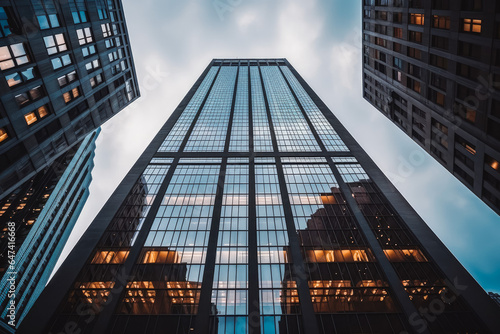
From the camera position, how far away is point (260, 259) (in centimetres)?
2825

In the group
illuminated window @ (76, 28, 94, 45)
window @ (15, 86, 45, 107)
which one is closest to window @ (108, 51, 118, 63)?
illuminated window @ (76, 28, 94, 45)

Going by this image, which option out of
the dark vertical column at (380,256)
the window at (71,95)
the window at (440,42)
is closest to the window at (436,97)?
the window at (440,42)

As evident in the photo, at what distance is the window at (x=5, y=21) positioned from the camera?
1865 centimetres

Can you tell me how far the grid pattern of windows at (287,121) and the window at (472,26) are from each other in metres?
30.2

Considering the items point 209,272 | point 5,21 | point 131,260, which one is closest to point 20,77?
point 5,21

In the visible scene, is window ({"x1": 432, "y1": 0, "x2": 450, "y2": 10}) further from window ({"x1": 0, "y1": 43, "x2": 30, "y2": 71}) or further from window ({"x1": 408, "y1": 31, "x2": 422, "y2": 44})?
window ({"x1": 0, "y1": 43, "x2": 30, "y2": 71})

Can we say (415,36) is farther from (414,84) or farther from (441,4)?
(414,84)

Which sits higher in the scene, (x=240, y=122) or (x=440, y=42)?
(x=440, y=42)

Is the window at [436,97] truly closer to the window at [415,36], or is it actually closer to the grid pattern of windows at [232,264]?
the window at [415,36]

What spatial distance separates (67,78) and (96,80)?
5.75 m

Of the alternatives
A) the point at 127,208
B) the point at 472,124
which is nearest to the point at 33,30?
the point at 127,208

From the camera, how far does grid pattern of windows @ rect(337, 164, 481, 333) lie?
2186cm

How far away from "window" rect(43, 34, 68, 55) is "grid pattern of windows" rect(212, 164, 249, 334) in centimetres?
2613

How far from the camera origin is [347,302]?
23562 millimetres
